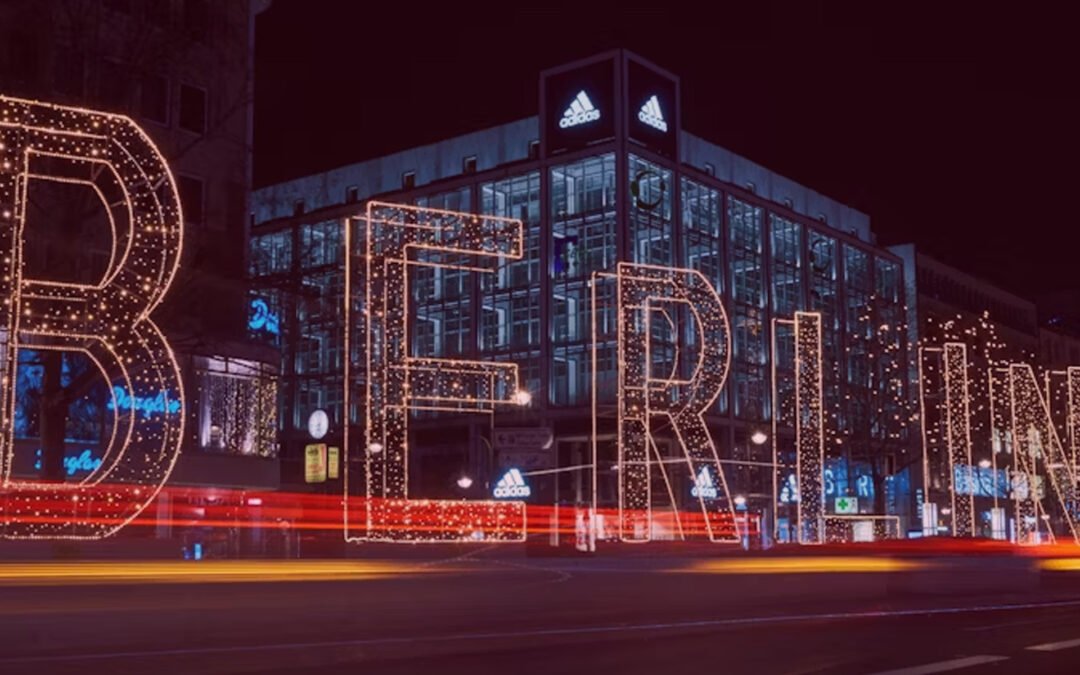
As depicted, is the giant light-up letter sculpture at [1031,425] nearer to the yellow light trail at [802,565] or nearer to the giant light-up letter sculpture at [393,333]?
the yellow light trail at [802,565]

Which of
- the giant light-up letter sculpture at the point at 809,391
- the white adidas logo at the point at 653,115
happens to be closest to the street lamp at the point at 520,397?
the giant light-up letter sculpture at the point at 809,391

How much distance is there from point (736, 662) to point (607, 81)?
6076cm

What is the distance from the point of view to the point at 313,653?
44.8 ft

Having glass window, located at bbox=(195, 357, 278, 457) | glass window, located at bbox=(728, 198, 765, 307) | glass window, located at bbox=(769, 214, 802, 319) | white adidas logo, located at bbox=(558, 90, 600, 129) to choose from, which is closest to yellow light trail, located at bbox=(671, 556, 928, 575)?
glass window, located at bbox=(195, 357, 278, 457)

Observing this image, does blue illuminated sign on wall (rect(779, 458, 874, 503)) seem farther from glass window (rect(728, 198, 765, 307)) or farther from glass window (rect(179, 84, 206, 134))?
glass window (rect(179, 84, 206, 134))

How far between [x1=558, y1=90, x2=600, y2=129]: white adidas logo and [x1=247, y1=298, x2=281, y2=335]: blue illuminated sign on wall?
30.4 metres

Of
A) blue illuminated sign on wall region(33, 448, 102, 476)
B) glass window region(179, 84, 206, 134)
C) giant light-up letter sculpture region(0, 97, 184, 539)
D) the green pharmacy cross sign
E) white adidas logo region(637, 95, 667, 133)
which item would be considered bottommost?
the green pharmacy cross sign

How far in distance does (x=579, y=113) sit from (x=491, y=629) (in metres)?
57.6

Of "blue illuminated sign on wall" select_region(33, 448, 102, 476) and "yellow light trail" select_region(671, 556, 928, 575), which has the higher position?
"blue illuminated sign on wall" select_region(33, 448, 102, 476)

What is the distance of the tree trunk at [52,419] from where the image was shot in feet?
75.8

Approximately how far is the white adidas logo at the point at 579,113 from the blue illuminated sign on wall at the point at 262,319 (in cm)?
3036

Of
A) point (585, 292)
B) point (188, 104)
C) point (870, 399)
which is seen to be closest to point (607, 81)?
point (585, 292)

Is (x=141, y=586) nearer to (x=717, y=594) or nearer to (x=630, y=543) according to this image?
(x=717, y=594)

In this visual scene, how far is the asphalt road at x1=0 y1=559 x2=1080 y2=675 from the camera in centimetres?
1266
